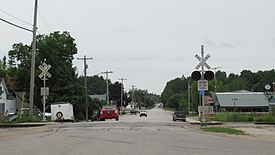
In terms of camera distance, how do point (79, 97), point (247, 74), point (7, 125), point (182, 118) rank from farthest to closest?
point (247, 74) → point (79, 97) → point (182, 118) → point (7, 125)

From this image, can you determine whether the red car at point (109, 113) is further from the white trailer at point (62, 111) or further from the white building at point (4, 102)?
the white building at point (4, 102)

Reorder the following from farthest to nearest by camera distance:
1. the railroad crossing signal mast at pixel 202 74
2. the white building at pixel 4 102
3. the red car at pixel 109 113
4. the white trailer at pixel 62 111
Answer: the white building at pixel 4 102
the red car at pixel 109 113
the white trailer at pixel 62 111
the railroad crossing signal mast at pixel 202 74

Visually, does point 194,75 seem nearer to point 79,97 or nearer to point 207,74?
point 207,74

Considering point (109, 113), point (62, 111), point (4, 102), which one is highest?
point (4, 102)

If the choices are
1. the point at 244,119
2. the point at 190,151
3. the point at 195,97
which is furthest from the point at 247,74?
the point at 190,151

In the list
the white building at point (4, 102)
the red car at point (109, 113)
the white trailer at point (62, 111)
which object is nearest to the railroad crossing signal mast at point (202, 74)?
the white trailer at point (62, 111)

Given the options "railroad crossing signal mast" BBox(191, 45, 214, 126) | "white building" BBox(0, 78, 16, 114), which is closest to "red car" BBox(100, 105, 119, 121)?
"white building" BBox(0, 78, 16, 114)

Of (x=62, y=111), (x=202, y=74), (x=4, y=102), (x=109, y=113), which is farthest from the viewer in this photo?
(x=4, y=102)

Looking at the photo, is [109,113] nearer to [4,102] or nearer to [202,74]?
[4,102]

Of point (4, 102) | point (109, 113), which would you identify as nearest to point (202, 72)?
point (109, 113)

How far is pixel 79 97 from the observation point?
70000 millimetres

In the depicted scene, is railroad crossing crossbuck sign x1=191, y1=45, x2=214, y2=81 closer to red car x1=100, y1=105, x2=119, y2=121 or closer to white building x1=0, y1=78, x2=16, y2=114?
red car x1=100, y1=105, x2=119, y2=121

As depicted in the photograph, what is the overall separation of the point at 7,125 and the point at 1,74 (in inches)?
2191

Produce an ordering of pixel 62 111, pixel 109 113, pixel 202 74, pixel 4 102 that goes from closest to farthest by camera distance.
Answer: pixel 202 74, pixel 62 111, pixel 109 113, pixel 4 102
